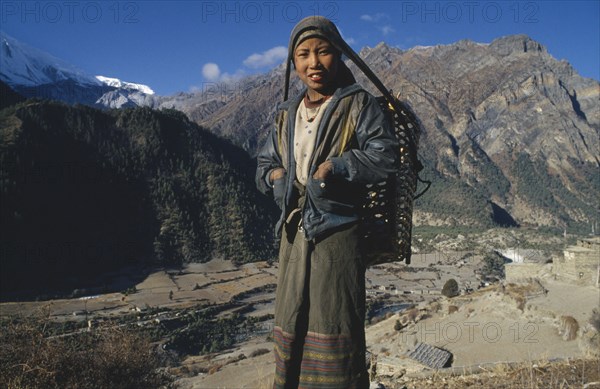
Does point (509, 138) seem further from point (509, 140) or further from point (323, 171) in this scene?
point (323, 171)

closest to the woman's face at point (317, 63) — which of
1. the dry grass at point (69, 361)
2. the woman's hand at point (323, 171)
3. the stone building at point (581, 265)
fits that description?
the woman's hand at point (323, 171)

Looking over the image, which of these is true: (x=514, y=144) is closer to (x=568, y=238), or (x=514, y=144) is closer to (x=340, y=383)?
(x=568, y=238)

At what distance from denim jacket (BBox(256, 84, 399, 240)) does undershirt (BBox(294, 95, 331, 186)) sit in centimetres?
4

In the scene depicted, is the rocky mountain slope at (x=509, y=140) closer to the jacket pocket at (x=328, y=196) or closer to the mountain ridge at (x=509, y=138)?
the mountain ridge at (x=509, y=138)

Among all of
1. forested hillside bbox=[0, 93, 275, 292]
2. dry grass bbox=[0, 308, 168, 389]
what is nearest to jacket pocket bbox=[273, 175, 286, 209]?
dry grass bbox=[0, 308, 168, 389]

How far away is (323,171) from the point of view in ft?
9.49

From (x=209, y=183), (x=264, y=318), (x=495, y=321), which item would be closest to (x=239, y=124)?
(x=209, y=183)

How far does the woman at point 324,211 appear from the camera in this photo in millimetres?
2891

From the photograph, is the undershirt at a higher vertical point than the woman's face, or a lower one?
lower

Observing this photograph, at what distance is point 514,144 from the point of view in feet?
505

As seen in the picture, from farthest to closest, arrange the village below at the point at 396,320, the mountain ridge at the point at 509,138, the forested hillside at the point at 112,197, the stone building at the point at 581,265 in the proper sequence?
the mountain ridge at the point at 509,138
the forested hillside at the point at 112,197
the stone building at the point at 581,265
the village below at the point at 396,320

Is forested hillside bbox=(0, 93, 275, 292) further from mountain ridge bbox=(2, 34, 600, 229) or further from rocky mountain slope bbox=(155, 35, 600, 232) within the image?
rocky mountain slope bbox=(155, 35, 600, 232)

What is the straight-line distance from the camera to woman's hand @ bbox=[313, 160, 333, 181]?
2.88 meters

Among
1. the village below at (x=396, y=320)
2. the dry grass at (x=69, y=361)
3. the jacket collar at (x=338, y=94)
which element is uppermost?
the jacket collar at (x=338, y=94)
